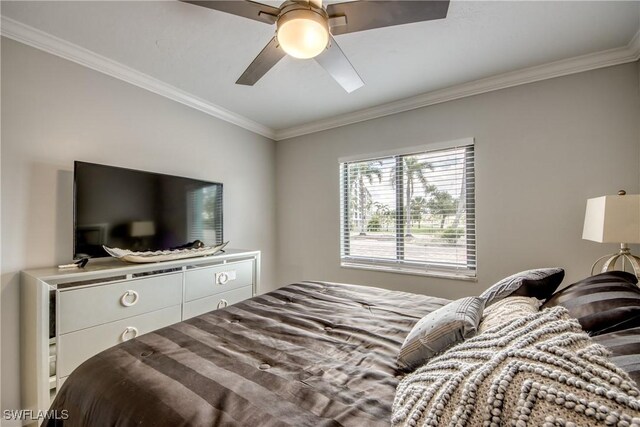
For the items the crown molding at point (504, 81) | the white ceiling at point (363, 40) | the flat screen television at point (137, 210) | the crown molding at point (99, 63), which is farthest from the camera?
the crown molding at point (504, 81)

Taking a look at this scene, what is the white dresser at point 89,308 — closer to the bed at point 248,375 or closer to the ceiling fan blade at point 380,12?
the bed at point 248,375

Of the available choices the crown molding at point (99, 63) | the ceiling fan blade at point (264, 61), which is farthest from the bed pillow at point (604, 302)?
the crown molding at point (99, 63)

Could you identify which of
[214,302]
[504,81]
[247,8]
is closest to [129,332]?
[214,302]

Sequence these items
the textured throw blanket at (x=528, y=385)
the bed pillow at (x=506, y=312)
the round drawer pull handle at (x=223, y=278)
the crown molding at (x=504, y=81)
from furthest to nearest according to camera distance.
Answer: the round drawer pull handle at (x=223, y=278), the crown molding at (x=504, y=81), the bed pillow at (x=506, y=312), the textured throw blanket at (x=528, y=385)

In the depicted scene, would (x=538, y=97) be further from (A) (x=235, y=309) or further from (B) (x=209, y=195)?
(B) (x=209, y=195)

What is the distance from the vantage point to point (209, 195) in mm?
2752

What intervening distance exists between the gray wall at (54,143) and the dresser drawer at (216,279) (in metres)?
0.86

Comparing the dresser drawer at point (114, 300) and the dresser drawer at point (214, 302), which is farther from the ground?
the dresser drawer at point (114, 300)

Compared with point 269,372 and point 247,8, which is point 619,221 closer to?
point 269,372

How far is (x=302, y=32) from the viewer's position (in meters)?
1.25

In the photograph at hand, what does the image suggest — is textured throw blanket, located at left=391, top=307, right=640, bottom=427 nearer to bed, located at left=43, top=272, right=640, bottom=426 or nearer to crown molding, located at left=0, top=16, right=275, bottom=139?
bed, located at left=43, top=272, right=640, bottom=426

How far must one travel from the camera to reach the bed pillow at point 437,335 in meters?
0.86

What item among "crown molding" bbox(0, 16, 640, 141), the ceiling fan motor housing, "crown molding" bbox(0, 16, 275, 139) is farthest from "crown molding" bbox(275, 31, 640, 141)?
the ceiling fan motor housing

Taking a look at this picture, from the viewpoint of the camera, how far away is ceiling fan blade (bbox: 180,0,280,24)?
1.23 m
